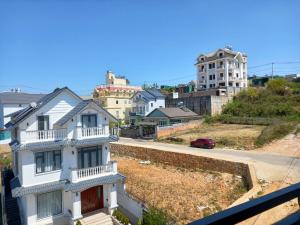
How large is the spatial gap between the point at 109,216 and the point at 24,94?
29.4m

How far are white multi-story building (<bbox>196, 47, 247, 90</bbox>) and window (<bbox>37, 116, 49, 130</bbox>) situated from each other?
1794 inches

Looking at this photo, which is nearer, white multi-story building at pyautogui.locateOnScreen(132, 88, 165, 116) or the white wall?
the white wall

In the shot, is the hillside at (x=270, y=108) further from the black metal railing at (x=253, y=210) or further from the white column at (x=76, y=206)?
the black metal railing at (x=253, y=210)

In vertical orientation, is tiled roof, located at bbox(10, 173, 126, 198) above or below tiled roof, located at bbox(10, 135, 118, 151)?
below

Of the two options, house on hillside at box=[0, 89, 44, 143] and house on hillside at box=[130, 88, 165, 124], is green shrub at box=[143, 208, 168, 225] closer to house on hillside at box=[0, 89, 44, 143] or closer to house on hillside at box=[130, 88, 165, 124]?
house on hillside at box=[0, 89, 44, 143]

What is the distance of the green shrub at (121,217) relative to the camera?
1521 centimetres

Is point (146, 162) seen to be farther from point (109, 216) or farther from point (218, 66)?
point (218, 66)

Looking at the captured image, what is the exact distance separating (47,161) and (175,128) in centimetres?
2439

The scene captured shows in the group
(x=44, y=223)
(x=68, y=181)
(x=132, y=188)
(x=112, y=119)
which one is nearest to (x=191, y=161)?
(x=132, y=188)

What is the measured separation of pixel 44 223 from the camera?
576 inches

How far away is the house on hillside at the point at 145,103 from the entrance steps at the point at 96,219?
30.6 m

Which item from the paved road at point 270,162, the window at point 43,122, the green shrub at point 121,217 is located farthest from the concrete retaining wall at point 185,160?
the window at point 43,122

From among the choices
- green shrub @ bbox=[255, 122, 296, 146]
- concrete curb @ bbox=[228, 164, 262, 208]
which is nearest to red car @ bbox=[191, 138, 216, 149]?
green shrub @ bbox=[255, 122, 296, 146]

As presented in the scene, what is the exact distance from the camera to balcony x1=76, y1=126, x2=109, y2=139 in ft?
51.7
